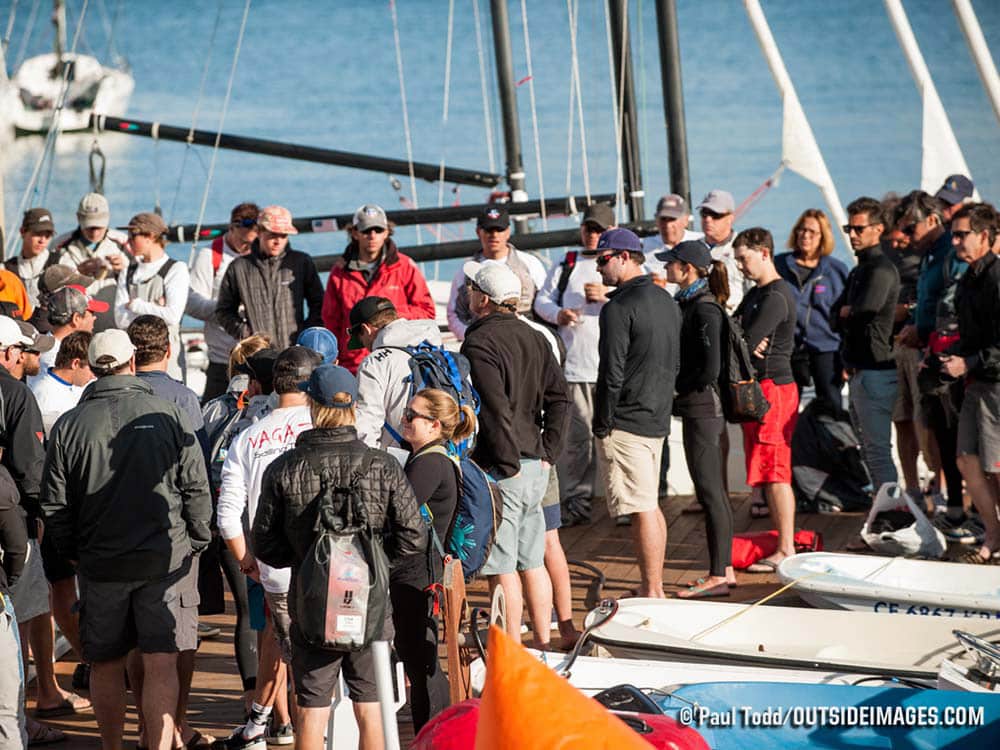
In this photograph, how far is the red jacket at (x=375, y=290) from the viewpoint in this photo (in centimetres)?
716

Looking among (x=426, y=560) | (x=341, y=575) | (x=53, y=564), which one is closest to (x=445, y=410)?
(x=426, y=560)

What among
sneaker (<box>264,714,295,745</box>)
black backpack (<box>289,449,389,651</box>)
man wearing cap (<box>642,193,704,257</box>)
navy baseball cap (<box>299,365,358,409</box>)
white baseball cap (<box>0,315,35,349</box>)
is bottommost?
sneaker (<box>264,714,295,745</box>)

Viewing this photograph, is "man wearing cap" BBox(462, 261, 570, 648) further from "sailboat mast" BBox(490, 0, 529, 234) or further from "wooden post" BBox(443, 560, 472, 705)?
"sailboat mast" BBox(490, 0, 529, 234)

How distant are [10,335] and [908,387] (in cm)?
513

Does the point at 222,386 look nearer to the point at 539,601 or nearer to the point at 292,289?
the point at 292,289

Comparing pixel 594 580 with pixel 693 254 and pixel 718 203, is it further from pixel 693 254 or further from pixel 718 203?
pixel 718 203

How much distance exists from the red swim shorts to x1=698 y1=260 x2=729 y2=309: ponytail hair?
607 millimetres

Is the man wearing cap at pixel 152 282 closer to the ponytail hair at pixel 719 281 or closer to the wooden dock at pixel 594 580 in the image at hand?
the wooden dock at pixel 594 580

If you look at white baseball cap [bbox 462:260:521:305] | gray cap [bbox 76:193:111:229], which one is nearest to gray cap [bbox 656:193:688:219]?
white baseball cap [bbox 462:260:521:305]

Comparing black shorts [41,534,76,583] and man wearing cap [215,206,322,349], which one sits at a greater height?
man wearing cap [215,206,322,349]

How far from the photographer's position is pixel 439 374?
517 cm

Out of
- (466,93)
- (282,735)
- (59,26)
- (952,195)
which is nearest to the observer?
(282,735)

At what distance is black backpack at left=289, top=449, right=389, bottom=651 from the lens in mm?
3934

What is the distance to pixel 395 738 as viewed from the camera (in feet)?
10.5
